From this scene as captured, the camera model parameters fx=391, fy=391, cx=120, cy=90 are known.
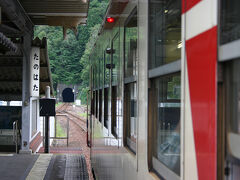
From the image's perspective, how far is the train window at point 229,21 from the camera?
1.01m

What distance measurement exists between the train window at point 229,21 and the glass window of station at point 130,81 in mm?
1308

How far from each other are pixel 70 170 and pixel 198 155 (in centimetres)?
716

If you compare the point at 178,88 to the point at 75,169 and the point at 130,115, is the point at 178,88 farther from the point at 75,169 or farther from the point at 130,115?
the point at 75,169

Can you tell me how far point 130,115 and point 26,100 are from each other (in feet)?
27.2

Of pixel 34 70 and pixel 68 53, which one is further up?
pixel 68 53

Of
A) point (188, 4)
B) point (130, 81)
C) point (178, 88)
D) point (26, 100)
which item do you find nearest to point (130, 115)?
point (130, 81)

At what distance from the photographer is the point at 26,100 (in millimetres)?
10602

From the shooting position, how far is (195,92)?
1.24 meters

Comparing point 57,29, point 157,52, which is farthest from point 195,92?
point 57,29

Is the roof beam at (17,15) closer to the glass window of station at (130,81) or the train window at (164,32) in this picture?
the glass window of station at (130,81)

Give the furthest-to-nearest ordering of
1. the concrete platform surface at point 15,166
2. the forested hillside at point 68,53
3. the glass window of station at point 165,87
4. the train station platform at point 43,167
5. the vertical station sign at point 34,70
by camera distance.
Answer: the forested hillside at point 68,53 → the vertical station sign at point 34,70 → the train station platform at point 43,167 → the concrete platform surface at point 15,166 → the glass window of station at point 165,87

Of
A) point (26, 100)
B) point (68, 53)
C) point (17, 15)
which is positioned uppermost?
point (68, 53)

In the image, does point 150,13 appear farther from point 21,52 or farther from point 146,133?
point 21,52

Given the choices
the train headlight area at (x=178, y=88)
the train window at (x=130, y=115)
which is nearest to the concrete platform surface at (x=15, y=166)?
the train headlight area at (x=178, y=88)
